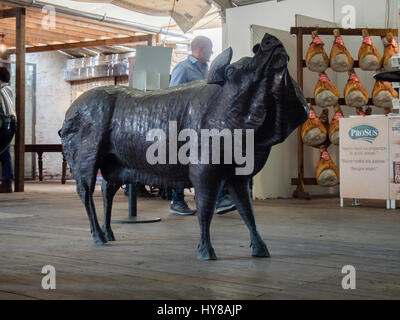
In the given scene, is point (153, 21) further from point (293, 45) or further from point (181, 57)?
point (293, 45)

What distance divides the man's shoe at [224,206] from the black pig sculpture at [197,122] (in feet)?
5.03

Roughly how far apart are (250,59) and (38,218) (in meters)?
2.69

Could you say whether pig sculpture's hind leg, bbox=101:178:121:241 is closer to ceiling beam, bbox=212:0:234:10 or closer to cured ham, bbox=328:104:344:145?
cured ham, bbox=328:104:344:145

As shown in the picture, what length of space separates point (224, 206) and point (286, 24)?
349 centimetres

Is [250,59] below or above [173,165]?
above

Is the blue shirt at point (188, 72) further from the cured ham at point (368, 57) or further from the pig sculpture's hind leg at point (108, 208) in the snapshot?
the cured ham at point (368, 57)

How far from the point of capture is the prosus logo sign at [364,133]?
5.19 metres

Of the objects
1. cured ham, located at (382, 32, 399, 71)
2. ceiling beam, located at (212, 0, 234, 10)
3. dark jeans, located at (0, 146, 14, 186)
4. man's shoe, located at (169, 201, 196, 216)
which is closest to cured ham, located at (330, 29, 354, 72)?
cured ham, located at (382, 32, 399, 71)

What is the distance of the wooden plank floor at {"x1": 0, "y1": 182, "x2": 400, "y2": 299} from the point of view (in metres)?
1.83

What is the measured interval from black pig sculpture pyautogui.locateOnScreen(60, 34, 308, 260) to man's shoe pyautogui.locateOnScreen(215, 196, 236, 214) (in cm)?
153

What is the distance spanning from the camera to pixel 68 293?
1780mm

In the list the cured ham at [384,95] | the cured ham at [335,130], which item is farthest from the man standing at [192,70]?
the cured ham at [384,95]

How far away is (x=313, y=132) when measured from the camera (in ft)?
19.7

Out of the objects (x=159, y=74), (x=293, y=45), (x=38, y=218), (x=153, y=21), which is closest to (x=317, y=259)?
(x=159, y=74)
